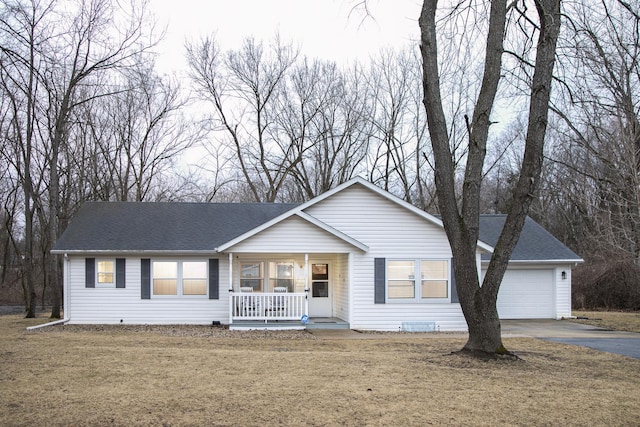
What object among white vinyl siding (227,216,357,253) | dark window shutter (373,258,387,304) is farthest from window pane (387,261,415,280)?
white vinyl siding (227,216,357,253)

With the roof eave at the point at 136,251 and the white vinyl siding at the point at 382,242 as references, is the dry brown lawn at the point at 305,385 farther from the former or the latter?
the roof eave at the point at 136,251

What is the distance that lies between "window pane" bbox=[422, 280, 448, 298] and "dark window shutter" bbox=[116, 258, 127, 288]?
973cm

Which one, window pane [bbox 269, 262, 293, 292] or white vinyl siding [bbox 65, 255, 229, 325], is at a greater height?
window pane [bbox 269, 262, 293, 292]

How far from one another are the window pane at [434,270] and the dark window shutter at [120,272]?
970 centimetres

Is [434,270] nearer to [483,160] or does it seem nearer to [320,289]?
[320,289]

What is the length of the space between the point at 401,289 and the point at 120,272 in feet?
30.0

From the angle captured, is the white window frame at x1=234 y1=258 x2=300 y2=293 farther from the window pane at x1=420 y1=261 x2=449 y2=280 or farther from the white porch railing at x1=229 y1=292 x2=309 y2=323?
the window pane at x1=420 y1=261 x2=449 y2=280

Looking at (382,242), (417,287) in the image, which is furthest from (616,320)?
(382,242)

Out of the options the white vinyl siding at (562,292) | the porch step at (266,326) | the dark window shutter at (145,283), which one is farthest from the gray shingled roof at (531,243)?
the dark window shutter at (145,283)

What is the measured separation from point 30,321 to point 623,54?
73.2 ft

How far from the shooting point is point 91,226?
2127 centimetres

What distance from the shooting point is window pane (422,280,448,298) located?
763 inches

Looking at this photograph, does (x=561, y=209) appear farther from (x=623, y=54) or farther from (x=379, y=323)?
(x=379, y=323)

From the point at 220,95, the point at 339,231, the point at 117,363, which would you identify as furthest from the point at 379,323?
the point at 220,95
